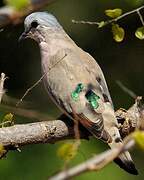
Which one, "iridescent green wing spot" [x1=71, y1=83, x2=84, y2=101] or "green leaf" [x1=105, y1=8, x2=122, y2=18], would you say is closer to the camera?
"green leaf" [x1=105, y1=8, x2=122, y2=18]

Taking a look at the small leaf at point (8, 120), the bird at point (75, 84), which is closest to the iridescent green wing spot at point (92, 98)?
the bird at point (75, 84)

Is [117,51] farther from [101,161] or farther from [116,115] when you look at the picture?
[101,161]

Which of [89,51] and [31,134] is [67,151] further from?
[89,51]

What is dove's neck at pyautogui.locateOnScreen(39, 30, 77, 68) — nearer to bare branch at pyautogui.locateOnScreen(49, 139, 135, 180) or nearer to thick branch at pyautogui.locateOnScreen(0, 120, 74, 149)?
thick branch at pyautogui.locateOnScreen(0, 120, 74, 149)

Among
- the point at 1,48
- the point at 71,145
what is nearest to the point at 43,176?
the point at 1,48

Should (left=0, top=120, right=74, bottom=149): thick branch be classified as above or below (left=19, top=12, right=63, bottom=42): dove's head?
below

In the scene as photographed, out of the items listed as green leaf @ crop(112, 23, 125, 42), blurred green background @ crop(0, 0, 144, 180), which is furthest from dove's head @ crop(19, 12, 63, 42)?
blurred green background @ crop(0, 0, 144, 180)

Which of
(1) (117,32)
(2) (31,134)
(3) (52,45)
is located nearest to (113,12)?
(1) (117,32)

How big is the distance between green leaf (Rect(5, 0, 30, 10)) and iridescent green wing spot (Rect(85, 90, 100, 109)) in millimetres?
2159

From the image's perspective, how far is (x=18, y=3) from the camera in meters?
1.66

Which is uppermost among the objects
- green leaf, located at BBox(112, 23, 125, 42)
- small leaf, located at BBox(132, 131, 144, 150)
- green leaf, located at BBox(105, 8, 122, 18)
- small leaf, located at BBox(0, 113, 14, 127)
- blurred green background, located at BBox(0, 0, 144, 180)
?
green leaf, located at BBox(105, 8, 122, 18)

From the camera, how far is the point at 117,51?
9.61 metres

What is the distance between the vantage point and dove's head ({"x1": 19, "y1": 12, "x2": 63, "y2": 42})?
455 cm

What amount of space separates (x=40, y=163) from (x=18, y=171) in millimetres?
256
